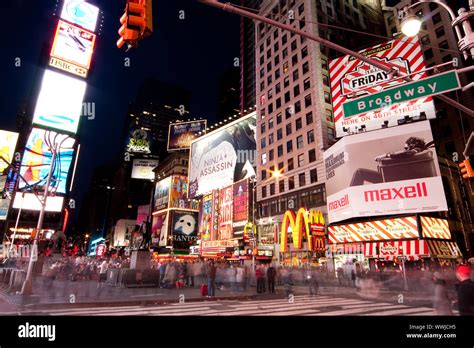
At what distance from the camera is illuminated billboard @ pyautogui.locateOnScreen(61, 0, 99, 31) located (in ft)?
159

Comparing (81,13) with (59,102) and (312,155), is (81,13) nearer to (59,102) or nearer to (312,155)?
(59,102)

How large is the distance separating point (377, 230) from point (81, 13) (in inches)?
2177

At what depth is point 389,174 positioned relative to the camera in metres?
30.5

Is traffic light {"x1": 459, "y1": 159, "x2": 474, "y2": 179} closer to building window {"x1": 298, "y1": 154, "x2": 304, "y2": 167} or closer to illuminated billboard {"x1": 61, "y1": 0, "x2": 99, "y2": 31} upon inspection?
building window {"x1": 298, "y1": 154, "x2": 304, "y2": 167}

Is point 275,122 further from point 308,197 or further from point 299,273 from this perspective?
point 299,273

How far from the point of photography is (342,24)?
50.4m

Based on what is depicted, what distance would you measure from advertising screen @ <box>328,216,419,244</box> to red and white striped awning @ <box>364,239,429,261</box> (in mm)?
550

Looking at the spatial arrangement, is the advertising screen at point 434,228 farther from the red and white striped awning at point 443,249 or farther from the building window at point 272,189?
the building window at point 272,189

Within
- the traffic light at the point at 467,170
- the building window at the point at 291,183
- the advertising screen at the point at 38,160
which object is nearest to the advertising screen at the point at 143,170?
the advertising screen at the point at 38,160

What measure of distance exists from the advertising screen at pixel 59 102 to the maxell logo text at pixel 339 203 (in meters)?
41.5

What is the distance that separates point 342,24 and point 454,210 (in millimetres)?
34031

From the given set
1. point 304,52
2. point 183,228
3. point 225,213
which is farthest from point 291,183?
point 183,228
